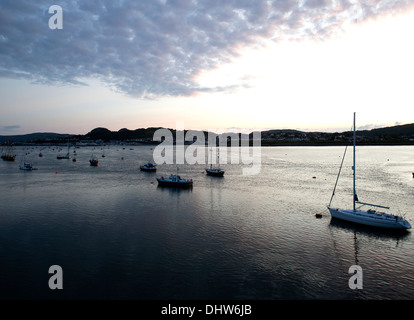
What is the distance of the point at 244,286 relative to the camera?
16.9 m

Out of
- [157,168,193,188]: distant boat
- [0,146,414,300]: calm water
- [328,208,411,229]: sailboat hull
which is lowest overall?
[0,146,414,300]: calm water

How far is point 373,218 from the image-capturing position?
28000 millimetres

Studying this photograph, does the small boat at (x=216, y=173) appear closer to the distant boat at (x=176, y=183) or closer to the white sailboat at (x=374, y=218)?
the distant boat at (x=176, y=183)

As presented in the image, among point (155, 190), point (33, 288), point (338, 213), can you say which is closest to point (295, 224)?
point (338, 213)

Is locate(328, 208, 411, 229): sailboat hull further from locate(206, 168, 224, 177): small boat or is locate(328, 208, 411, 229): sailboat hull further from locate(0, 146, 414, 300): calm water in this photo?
locate(206, 168, 224, 177): small boat

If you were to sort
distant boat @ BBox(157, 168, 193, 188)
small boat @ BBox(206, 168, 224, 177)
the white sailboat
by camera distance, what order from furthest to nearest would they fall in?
small boat @ BBox(206, 168, 224, 177) → distant boat @ BBox(157, 168, 193, 188) → the white sailboat

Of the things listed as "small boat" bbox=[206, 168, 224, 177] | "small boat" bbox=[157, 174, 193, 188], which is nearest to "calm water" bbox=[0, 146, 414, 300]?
"small boat" bbox=[157, 174, 193, 188]

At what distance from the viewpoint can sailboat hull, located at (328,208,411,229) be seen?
26.7 m

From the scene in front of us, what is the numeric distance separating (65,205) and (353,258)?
34971 millimetres

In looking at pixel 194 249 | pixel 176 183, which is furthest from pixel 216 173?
pixel 194 249

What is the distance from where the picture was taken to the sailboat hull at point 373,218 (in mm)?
26688

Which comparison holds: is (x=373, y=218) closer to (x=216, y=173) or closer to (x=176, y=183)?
(x=176, y=183)
